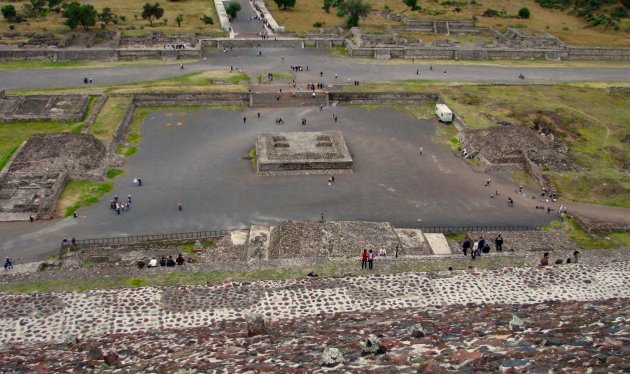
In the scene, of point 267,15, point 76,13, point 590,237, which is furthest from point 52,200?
point 267,15

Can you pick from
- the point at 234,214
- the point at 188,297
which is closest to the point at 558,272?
the point at 188,297

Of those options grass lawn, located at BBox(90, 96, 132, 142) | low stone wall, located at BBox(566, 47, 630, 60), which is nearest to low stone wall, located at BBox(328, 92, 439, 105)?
grass lawn, located at BBox(90, 96, 132, 142)

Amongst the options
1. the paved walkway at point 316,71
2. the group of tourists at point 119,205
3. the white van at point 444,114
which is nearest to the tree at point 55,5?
the paved walkway at point 316,71

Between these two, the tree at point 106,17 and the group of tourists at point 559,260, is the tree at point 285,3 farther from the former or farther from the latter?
the group of tourists at point 559,260

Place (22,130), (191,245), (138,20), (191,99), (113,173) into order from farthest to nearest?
(138,20) < (191,99) < (22,130) < (113,173) < (191,245)

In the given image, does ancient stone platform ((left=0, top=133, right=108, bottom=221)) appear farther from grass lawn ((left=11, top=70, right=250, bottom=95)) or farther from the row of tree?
the row of tree

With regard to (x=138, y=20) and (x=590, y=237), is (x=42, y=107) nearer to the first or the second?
(x=138, y=20)
